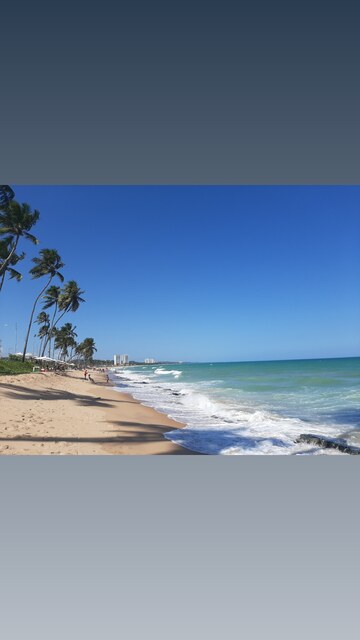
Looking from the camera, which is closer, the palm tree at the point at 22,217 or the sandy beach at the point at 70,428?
the sandy beach at the point at 70,428

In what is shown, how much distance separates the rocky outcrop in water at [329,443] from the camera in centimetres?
328

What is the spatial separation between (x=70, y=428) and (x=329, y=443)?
8.56 feet

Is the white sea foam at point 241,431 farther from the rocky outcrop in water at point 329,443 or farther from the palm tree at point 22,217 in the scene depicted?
the palm tree at point 22,217

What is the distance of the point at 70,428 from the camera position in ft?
11.3

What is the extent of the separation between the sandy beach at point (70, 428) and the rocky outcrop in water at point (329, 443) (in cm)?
130

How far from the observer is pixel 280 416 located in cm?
502

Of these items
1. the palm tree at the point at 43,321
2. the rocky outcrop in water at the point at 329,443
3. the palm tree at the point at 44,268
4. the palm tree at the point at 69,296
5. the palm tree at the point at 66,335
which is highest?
the palm tree at the point at 44,268

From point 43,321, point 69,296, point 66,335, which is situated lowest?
point 66,335

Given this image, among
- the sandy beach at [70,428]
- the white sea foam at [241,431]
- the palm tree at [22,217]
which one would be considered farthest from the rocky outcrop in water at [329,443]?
the palm tree at [22,217]

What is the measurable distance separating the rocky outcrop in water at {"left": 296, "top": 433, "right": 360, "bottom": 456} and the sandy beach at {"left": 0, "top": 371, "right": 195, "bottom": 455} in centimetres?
130
